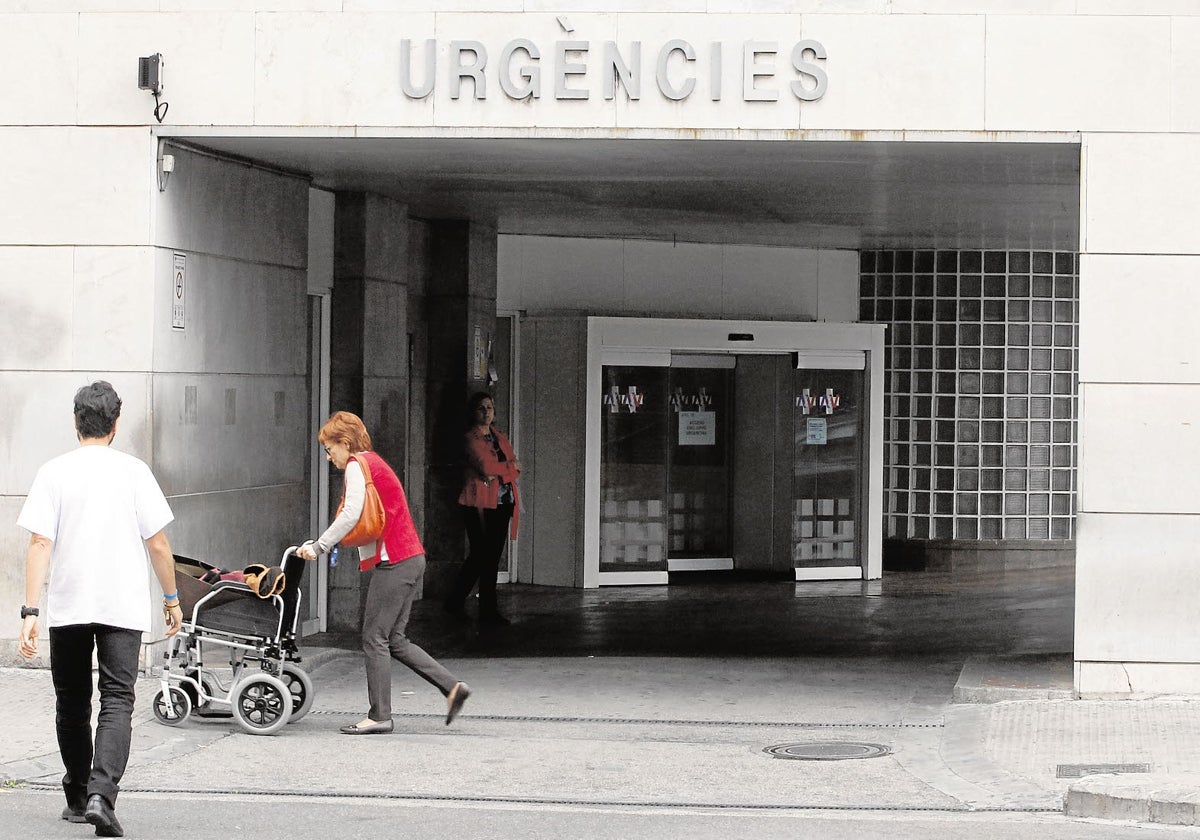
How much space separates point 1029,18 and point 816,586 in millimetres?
8287

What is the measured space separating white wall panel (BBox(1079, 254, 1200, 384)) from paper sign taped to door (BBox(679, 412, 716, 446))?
27.8ft

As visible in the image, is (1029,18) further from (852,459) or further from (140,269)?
(852,459)

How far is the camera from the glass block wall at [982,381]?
18.4 m

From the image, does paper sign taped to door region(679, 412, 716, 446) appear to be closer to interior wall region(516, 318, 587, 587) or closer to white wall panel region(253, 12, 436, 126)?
interior wall region(516, 318, 587, 587)

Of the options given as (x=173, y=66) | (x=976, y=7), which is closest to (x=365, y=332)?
(x=173, y=66)

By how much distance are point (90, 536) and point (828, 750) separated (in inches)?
157

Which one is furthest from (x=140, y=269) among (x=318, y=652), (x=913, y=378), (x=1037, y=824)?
(x=913, y=378)

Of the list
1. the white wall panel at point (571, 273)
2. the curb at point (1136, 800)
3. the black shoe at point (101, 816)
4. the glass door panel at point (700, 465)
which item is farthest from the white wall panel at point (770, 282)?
the black shoe at point (101, 816)

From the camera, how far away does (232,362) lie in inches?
434

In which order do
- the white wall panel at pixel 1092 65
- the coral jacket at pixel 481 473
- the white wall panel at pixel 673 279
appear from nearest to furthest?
the white wall panel at pixel 1092 65 → the coral jacket at pixel 481 473 → the white wall panel at pixel 673 279

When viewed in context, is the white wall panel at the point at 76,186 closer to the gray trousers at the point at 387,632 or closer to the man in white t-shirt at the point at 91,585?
the gray trousers at the point at 387,632

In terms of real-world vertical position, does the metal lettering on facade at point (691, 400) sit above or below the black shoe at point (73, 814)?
above

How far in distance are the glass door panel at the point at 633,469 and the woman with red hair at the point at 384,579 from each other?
736cm

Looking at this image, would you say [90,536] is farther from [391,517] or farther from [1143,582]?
[1143,582]
